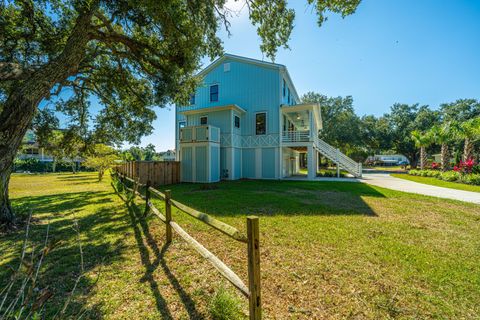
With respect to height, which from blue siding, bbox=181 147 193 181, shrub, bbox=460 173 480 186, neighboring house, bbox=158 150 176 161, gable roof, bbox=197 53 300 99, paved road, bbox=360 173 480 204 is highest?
gable roof, bbox=197 53 300 99

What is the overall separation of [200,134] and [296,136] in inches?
297

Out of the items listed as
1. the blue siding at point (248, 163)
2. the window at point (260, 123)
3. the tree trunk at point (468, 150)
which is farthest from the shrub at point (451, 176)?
the blue siding at point (248, 163)

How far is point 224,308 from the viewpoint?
263 cm

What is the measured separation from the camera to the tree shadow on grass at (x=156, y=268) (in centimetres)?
279

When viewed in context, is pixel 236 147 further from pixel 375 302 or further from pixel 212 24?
pixel 375 302

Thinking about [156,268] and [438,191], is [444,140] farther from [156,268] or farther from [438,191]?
[156,268]

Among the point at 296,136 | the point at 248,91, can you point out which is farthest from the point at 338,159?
the point at 248,91

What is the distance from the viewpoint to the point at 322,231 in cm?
526

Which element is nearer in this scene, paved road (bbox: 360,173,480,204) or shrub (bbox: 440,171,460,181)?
paved road (bbox: 360,173,480,204)

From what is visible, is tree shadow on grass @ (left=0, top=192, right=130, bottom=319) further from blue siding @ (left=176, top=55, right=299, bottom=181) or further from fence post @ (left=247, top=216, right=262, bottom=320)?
blue siding @ (left=176, top=55, right=299, bottom=181)

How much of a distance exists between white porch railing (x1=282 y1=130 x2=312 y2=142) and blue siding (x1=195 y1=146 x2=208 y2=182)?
21.2 ft

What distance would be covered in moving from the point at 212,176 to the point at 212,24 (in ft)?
31.4

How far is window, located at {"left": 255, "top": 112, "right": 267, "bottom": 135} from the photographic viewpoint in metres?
17.0

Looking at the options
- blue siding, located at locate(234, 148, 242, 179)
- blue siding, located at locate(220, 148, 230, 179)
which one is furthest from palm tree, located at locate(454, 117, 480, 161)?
blue siding, located at locate(220, 148, 230, 179)
